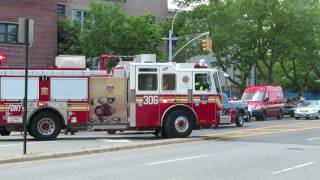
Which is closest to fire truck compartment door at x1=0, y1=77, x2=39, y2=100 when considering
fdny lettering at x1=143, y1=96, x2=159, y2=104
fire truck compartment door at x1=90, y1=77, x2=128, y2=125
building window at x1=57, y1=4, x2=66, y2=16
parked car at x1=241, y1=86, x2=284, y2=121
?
fire truck compartment door at x1=90, y1=77, x2=128, y2=125

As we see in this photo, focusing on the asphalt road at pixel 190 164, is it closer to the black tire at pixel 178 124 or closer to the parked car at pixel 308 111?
the black tire at pixel 178 124

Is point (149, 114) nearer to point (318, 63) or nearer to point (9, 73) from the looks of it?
point (9, 73)

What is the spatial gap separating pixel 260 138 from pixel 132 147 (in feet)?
22.2

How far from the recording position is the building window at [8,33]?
4912 cm

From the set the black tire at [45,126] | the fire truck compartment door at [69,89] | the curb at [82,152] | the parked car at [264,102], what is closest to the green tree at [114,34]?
the parked car at [264,102]

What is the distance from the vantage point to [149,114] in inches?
917

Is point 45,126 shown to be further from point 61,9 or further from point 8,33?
point 61,9

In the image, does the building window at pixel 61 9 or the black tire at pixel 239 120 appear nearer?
the black tire at pixel 239 120

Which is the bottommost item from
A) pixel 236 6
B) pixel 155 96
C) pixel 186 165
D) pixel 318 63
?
pixel 186 165

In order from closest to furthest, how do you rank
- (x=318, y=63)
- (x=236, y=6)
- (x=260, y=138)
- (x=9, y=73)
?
(x=9, y=73)
(x=260, y=138)
(x=236, y=6)
(x=318, y=63)

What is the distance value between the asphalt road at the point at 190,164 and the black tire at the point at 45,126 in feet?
16.3

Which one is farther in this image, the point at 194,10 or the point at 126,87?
the point at 194,10

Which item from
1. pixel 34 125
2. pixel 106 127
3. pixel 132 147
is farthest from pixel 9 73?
pixel 132 147

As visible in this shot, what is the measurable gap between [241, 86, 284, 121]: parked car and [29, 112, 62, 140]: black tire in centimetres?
2354
